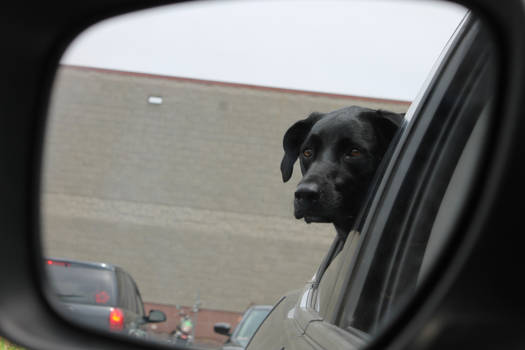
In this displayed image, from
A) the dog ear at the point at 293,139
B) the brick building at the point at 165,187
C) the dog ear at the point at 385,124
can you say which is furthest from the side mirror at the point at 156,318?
the brick building at the point at 165,187

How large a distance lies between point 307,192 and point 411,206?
5.60ft

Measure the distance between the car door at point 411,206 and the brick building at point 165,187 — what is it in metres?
14.9

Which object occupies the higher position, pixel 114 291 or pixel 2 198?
pixel 2 198

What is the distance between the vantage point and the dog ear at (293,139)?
4.37 meters

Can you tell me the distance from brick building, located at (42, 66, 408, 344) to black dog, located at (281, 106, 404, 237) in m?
13.1

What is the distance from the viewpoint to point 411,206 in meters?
1.88

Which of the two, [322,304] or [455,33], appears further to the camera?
[322,304]

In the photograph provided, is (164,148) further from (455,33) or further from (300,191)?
(455,33)

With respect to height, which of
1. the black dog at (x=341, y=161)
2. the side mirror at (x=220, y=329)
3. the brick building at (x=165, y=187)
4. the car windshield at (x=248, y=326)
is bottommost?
the brick building at (x=165, y=187)

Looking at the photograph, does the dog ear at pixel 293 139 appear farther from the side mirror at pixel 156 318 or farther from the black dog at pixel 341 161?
the side mirror at pixel 156 318

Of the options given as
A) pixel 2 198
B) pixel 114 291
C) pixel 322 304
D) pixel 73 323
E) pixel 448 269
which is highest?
pixel 448 269

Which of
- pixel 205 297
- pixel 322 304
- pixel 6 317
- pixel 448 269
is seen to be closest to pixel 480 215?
pixel 448 269

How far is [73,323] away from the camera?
1.73 metres

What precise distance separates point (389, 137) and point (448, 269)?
7.99 ft
